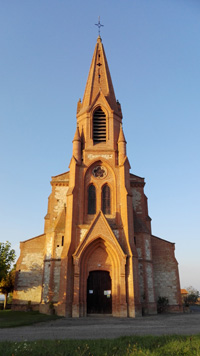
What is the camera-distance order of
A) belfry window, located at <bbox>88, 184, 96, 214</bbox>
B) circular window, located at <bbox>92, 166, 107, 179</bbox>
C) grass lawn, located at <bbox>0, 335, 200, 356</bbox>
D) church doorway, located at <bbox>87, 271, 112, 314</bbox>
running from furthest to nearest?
1. circular window, located at <bbox>92, 166, 107, 179</bbox>
2. belfry window, located at <bbox>88, 184, 96, 214</bbox>
3. church doorway, located at <bbox>87, 271, 112, 314</bbox>
4. grass lawn, located at <bbox>0, 335, 200, 356</bbox>

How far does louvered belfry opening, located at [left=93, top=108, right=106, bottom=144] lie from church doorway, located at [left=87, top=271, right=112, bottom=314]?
545 inches

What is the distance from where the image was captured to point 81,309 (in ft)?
74.4

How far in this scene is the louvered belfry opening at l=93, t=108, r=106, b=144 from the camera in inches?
1221

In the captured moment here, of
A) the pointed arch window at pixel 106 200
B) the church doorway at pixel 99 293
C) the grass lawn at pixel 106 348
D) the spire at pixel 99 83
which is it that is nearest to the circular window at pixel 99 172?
the pointed arch window at pixel 106 200

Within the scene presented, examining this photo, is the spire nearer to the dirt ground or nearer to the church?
the church

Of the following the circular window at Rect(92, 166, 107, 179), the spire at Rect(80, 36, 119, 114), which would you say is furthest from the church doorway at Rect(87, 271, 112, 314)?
the spire at Rect(80, 36, 119, 114)

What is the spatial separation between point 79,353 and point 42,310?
1894 centimetres

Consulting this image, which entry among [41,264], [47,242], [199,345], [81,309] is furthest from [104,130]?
[199,345]

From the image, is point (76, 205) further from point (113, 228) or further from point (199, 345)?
point (199, 345)

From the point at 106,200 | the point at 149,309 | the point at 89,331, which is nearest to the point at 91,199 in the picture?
the point at 106,200

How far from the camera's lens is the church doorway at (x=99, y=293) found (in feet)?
78.0

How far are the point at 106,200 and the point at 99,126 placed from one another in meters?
8.84

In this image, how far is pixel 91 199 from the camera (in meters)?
27.9

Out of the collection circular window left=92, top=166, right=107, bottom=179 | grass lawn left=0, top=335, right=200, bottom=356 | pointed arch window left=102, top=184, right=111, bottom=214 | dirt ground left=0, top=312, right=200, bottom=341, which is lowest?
dirt ground left=0, top=312, right=200, bottom=341
